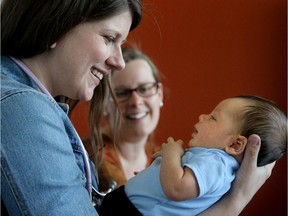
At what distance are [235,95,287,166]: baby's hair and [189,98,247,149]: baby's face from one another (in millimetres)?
27

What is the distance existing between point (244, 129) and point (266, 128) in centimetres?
7

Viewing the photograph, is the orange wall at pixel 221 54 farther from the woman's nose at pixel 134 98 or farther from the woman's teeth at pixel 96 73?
the woman's teeth at pixel 96 73

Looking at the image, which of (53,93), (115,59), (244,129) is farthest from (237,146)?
(53,93)

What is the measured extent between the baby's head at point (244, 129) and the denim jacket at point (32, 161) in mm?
545

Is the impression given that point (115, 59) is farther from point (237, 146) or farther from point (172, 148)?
point (237, 146)

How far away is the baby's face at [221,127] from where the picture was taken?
1.30m

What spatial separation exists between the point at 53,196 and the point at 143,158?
5.01ft

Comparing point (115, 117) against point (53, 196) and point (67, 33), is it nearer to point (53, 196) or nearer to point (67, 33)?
point (67, 33)

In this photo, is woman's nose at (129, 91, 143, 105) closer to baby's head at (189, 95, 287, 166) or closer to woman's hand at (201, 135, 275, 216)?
baby's head at (189, 95, 287, 166)

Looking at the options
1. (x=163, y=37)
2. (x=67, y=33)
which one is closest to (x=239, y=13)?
(x=163, y=37)

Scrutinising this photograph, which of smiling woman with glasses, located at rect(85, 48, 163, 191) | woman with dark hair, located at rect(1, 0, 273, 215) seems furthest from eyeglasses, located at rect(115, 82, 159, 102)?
woman with dark hair, located at rect(1, 0, 273, 215)

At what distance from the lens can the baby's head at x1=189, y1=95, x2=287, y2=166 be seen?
1.28 meters

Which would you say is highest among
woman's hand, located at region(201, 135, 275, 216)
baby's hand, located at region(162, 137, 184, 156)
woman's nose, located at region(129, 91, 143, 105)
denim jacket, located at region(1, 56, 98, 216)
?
denim jacket, located at region(1, 56, 98, 216)

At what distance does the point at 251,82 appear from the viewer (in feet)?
8.54
